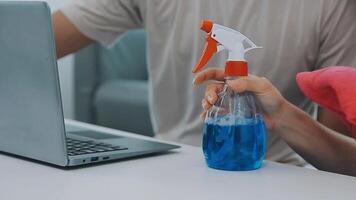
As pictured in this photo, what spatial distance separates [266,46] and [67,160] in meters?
0.53

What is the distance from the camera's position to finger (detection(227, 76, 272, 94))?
2.61 ft

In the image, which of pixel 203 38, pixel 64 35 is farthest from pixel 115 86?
pixel 203 38

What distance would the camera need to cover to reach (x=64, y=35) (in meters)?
1.30

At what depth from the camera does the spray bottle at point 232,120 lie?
780 mm

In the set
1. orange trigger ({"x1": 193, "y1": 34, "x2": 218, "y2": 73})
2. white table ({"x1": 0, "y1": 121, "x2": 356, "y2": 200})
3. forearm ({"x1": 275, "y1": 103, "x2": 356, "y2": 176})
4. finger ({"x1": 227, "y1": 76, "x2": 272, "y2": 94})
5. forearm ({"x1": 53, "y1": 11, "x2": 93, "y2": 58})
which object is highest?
orange trigger ({"x1": 193, "y1": 34, "x2": 218, "y2": 73})

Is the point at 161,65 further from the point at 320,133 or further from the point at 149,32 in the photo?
the point at 320,133

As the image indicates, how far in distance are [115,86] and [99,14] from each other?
60.9 inches

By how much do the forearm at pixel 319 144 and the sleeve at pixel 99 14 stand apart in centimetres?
50

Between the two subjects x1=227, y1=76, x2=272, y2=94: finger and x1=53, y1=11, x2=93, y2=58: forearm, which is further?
x1=53, y1=11, x2=93, y2=58: forearm

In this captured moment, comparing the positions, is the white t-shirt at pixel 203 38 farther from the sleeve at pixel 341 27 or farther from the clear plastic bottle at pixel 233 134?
the clear plastic bottle at pixel 233 134

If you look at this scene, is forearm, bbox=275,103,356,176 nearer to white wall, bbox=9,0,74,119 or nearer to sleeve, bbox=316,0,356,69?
sleeve, bbox=316,0,356,69

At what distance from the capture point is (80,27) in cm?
131

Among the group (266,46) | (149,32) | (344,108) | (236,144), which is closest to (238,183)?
(236,144)

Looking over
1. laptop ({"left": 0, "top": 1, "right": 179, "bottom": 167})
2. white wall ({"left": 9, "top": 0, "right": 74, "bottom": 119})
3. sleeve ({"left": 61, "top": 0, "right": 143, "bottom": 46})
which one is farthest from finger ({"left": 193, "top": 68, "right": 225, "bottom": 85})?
white wall ({"left": 9, "top": 0, "right": 74, "bottom": 119})
